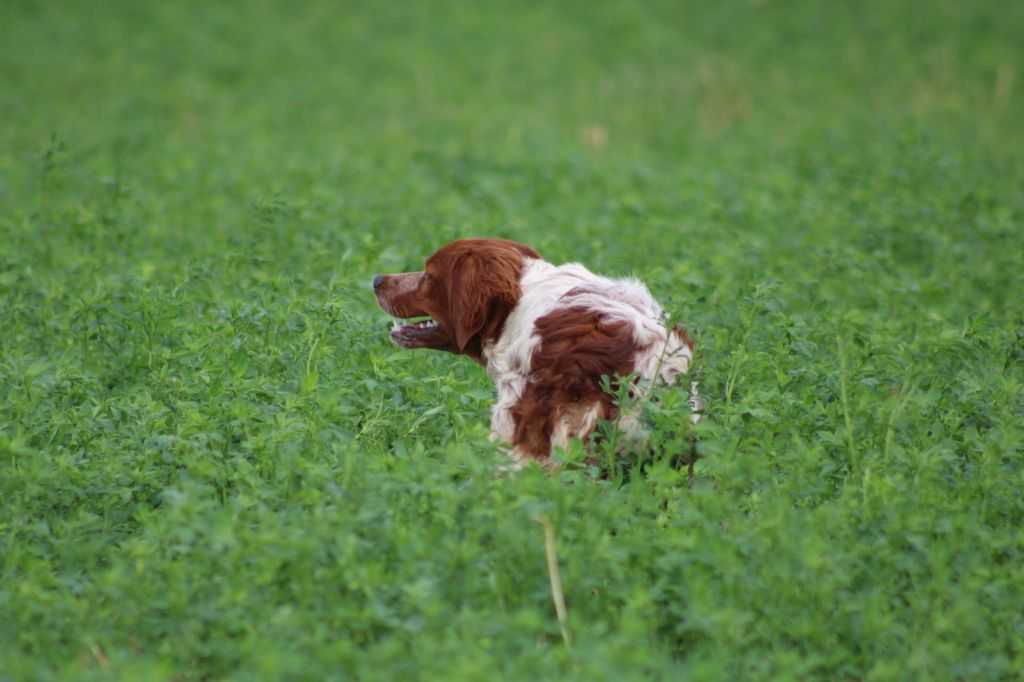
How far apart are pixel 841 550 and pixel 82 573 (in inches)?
102

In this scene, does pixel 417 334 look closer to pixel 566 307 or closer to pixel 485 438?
pixel 566 307

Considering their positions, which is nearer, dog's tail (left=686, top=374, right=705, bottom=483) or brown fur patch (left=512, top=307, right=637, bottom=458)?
brown fur patch (left=512, top=307, right=637, bottom=458)

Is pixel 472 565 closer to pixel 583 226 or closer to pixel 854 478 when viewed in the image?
pixel 854 478

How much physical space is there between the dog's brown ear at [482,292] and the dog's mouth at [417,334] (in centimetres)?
25

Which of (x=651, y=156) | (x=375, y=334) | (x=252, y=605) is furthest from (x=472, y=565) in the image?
(x=651, y=156)

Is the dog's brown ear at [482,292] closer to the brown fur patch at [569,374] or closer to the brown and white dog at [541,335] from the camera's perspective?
the brown and white dog at [541,335]

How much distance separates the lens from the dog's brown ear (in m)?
4.67

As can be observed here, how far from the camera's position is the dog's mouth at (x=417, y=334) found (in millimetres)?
5027

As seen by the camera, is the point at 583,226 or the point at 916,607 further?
the point at 583,226

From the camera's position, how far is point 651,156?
1159cm

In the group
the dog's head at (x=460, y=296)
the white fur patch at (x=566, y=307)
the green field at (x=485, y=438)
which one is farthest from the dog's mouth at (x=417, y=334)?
the white fur patch at (x=566, y=307)

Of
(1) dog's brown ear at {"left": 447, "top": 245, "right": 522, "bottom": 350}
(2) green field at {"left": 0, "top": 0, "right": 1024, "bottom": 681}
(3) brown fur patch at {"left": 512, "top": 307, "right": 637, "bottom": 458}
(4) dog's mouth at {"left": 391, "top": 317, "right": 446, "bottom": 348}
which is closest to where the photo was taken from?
(2) green field at {"left": 0, "top": 0, "right": 1024, "bottom": 681}

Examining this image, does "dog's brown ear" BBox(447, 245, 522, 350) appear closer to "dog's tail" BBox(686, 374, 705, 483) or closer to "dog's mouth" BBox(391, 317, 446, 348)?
"dog's mouth" BBox(391, 317, 446, 348)

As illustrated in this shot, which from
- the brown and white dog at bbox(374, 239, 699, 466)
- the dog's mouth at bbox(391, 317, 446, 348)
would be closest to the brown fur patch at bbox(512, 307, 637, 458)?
the brown and white dog at bbox(374, 239, 699, 466)
